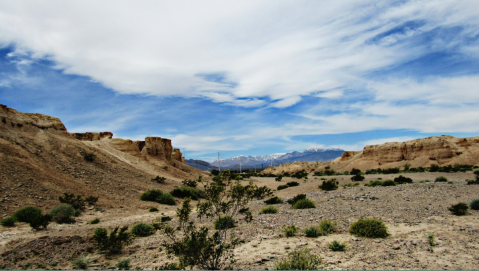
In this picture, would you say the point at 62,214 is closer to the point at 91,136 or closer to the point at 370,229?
the point at 370,229

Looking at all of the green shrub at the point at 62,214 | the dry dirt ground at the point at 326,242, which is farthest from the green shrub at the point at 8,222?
the green shrub at the point at 62,214

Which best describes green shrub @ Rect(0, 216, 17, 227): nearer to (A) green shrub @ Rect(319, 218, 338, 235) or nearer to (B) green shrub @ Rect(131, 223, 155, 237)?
(B) green shrub @ Rect(131, 223, 155, 237)

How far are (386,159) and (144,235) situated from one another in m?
76.8

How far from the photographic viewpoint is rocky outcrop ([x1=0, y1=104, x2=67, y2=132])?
92.4 ft

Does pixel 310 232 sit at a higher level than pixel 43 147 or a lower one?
lower

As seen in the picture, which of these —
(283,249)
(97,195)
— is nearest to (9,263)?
(283,249)

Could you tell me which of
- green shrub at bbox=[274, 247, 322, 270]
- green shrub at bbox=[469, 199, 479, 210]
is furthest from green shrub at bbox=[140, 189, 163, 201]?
green shrub at bbox=[469, 199, 479, 210]

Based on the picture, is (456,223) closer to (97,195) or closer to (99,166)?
(97,195)

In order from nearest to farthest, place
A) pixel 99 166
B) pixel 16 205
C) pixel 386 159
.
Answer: pixel 16 205
pixel 99 166
pixel 386 159

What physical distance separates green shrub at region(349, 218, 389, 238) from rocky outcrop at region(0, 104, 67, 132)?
114 feet

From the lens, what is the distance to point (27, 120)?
31047 mm

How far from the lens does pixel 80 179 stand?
25.0 meters

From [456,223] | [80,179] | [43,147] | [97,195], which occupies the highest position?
[43,147]

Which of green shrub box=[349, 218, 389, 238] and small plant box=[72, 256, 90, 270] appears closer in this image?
small plant box=[72, 256, 90, 270]
